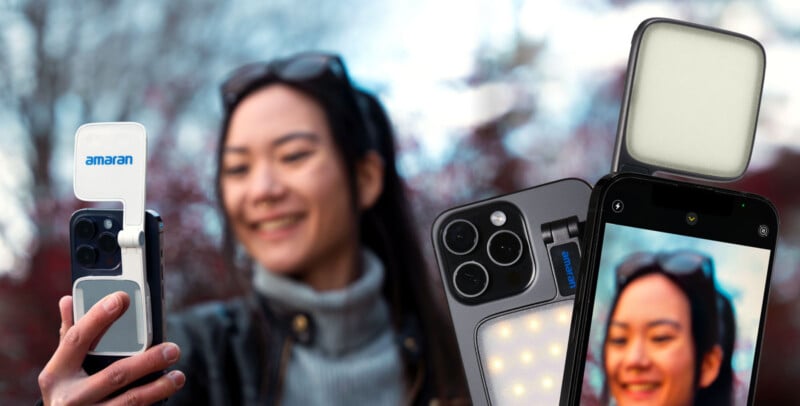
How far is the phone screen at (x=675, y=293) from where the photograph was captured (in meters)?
0.41

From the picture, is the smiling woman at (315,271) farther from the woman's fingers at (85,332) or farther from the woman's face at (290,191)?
the woman's fingers at (85,332)

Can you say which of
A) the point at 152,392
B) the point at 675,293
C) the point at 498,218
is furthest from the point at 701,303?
the point at 152,392

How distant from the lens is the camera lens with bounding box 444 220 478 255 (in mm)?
483

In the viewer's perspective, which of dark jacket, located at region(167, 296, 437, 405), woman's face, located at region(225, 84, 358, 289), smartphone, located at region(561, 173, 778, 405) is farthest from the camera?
woman's face, located at region(225, 84, 358, 289)

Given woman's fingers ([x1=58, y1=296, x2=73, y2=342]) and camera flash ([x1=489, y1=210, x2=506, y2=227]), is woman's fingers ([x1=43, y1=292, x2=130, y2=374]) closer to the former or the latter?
woman's fingers ([x1=58, y1=296, x2=73, y2=342])

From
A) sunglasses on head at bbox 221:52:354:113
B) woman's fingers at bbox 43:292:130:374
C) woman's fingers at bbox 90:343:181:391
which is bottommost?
woman's fingers at bbox 90:343:181:391

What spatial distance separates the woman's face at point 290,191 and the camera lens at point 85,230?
116 cm

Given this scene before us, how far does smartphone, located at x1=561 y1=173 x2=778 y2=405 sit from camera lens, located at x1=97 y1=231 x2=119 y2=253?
258mm

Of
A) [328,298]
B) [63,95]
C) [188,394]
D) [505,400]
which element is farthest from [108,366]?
[63,95]

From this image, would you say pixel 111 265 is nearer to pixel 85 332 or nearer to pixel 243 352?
pixel 85 332

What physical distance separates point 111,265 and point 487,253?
213 mm

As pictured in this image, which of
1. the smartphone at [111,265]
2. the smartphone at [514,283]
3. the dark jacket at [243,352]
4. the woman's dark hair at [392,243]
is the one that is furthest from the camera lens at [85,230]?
the woman's dark hair at [392,243]

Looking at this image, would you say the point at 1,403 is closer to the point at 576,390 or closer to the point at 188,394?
the point at 188,394

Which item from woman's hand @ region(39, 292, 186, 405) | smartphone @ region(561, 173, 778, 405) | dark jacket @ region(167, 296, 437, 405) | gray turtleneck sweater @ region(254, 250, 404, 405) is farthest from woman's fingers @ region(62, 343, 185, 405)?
gray turtleneck sweater @ region(254, 250, 404, 405)
